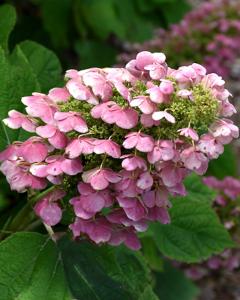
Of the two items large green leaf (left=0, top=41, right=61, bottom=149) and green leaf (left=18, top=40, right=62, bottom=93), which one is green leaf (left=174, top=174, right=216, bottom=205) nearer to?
green leaf (left=18, top=40, right=62, bottom=93)

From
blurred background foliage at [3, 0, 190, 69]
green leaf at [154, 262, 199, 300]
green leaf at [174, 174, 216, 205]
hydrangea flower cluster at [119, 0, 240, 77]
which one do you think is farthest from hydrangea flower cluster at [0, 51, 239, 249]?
blurred background foliage at [3, 0, 190, 69]

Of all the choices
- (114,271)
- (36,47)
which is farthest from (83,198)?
(36,47)

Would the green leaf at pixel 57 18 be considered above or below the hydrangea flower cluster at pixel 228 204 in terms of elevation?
above

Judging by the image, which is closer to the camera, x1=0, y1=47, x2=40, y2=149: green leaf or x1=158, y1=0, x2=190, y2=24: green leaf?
x1=0, y1=47, x2=40, y2=149: green leaf

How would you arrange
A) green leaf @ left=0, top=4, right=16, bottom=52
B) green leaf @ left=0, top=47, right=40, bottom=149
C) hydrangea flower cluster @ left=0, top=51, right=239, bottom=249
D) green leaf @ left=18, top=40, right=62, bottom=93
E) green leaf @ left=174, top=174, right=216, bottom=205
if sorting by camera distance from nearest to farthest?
hydrangea flower cluster @ left=0, top=51, right=239, bottom=249, green leaf @ left=0, top=47, right=40, bottom=149, green leaf @ left=0, top=4, right=16, bottom=52, green leaf @ left=18, top=40, right=62, bottom=93, green leaf @ left=174, top=174, right=216, bottom=205

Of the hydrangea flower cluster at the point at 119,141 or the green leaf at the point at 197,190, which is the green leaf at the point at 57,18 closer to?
the green leaf at the point at 197,190

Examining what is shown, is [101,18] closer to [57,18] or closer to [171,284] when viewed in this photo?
[57,18]

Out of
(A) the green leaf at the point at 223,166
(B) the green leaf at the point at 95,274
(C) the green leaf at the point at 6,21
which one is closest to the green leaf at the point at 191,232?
(B) the green leaf at the point at 95,274
